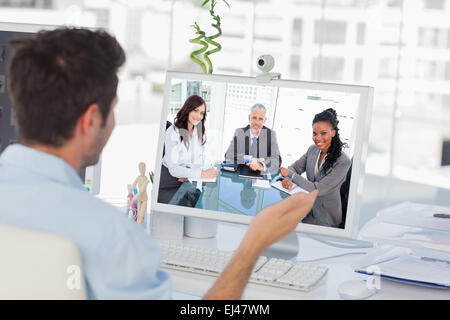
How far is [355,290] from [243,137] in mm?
530

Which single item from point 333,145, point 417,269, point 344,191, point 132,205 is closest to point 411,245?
point 417,269

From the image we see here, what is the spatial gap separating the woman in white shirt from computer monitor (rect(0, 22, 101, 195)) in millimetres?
270

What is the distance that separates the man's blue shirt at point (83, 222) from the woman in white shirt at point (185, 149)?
2.66 ft

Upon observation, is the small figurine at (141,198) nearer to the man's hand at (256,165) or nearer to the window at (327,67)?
the man's hand at (256,165)

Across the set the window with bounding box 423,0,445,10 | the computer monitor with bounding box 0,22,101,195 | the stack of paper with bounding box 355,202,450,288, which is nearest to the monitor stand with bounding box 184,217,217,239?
the computer monitor with bounding box 0,22,101,195

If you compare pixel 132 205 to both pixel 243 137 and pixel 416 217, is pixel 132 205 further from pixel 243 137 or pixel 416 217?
pixel 416 217

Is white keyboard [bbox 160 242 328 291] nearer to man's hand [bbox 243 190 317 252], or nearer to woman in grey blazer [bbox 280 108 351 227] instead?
woman in grey blazer [bbox 280 108 351 227]

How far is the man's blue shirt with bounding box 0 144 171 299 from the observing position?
88cm

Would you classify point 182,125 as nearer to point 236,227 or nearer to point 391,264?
point 236,227

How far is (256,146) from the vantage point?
1682 mm

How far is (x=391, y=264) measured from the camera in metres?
1.57

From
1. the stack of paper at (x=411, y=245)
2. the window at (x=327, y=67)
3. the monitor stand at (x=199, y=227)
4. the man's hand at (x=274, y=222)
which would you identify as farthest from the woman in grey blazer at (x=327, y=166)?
the window at (x=327, y=67)

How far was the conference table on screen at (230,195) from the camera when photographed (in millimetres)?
1665
